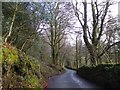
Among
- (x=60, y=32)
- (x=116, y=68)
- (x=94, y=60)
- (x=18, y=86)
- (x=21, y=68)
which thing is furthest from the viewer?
(x=60, y=32)

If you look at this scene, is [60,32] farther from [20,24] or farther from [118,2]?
[20,24]

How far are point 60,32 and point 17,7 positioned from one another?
76.8 ft

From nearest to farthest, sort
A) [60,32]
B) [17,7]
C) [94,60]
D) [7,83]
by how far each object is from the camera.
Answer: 1. [7,83]
2. [17,7]
3. [94,60]
4. [60,32]

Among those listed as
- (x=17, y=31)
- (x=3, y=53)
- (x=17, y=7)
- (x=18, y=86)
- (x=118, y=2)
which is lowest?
(x=18, y=86)

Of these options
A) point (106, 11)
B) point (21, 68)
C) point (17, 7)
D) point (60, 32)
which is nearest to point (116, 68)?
point (21, 68)

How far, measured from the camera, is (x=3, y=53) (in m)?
10.1

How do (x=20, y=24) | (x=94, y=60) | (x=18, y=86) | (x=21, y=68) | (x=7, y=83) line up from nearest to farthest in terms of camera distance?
(x=7, y=83) < (x=18, y=86) < (x=21, y=68) < (x=20, y=24) < (x=94, y=60)

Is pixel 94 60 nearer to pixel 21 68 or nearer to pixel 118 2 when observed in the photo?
pixel 118 2

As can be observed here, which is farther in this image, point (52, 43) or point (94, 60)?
point (52, 43)

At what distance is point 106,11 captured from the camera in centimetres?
2458

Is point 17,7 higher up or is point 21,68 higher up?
point 17,7

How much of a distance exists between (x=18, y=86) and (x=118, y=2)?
18.1 m

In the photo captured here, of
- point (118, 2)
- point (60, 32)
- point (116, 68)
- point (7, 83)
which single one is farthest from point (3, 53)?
point (60, 32)

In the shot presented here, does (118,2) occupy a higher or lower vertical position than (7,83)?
higher
